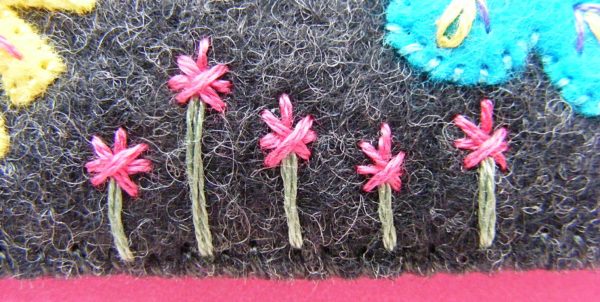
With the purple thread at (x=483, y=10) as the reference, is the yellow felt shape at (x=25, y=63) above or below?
below

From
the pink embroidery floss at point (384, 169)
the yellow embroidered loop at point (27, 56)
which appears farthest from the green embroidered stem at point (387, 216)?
the yellow embroidered loop at point (27, 56)

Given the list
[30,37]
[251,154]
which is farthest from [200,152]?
[30,37]

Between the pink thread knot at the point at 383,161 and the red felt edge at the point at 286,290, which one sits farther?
the red felt edge at the point at 286,290

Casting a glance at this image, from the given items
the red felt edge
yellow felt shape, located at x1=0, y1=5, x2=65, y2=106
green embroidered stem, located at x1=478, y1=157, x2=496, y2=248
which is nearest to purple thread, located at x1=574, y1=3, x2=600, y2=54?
green embroidered stem, located at x1=478, y1=157, x2=496, y2=248

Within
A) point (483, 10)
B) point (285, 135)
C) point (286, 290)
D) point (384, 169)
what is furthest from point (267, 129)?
point (286, 290)

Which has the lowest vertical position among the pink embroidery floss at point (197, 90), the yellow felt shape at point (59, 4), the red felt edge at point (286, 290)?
the red felt edge at point (286, 290)

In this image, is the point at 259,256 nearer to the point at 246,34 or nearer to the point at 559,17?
the point at 246,34

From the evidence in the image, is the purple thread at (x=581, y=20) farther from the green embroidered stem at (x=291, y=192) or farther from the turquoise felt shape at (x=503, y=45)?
the green embroidered stem at (x=291, y=192)
